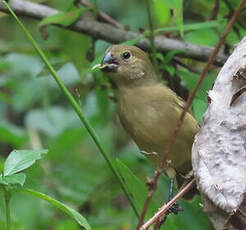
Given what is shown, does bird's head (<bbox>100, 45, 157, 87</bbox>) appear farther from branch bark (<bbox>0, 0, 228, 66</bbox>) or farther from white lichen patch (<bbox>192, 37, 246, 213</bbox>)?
white lichen patch (<bbox>192, 37, 246, 213</bbox>)

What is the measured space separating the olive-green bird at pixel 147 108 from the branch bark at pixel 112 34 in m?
0.15

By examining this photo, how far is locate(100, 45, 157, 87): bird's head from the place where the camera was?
3.10 meters

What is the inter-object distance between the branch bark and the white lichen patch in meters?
1.26

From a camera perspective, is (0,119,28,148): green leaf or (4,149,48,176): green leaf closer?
(4,149,48,176): green leaf

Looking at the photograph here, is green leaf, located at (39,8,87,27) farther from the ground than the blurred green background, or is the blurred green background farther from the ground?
green leaf, located at (39,8,87,27)

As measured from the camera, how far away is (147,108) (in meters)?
3.02

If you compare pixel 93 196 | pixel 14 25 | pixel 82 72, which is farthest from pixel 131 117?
pixel 14 25

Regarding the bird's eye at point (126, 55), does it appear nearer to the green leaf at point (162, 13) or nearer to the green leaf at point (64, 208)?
the green leaf at point (162, 13)

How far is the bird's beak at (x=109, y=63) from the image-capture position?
2.95 m

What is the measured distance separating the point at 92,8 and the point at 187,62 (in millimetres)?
538

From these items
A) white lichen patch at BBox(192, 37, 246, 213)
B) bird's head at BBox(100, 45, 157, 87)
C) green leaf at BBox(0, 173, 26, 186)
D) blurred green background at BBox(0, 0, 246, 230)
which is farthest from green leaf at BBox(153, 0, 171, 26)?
green leaf at BBox(0, 173, 26, 186)

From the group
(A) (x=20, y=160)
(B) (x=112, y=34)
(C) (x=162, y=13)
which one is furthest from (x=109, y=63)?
(A) (x=20, y=160)

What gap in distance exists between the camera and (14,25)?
532 cm

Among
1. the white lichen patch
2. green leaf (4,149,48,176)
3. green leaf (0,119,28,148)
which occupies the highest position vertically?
the white lichen patch
